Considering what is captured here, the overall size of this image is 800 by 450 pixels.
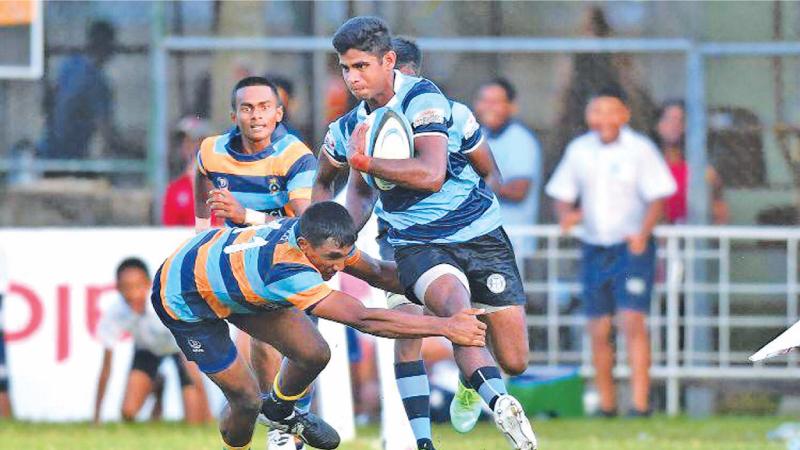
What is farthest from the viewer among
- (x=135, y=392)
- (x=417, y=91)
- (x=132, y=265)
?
(x=132, y=265)

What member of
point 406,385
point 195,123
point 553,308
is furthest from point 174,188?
point 406,385

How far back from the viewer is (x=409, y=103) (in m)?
9.49

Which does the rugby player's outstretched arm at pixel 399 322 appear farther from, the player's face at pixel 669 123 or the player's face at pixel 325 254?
the player's face at pixel 669 123

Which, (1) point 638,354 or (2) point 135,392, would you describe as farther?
(1) point 638,354

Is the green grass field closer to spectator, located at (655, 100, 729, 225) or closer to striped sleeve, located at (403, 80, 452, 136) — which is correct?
spectator, located at (655, 100, 729, 225)

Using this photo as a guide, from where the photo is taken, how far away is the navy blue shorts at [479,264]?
31.8 ft

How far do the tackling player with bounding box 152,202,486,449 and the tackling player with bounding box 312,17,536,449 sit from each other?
12.7 inches

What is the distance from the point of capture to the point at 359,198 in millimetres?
9992

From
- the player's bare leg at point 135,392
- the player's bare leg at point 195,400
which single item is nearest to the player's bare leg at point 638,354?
the player's bare leg at point 195,400

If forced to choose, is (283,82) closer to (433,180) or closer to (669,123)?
(669,123)

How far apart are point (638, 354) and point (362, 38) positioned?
20.0ft

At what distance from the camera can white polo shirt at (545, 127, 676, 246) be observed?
593 inches

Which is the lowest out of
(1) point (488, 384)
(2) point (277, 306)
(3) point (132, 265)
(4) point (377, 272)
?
(1) point (488, 384)

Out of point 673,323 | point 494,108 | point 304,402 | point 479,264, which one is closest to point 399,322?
point 479,264
